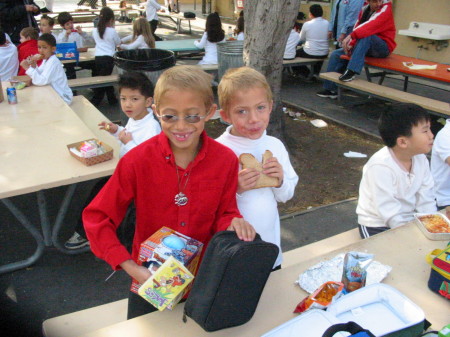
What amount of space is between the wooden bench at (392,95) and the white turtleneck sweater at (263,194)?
152 inches

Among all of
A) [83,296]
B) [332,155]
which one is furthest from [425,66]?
[83,296]

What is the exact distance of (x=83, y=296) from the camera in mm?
2910

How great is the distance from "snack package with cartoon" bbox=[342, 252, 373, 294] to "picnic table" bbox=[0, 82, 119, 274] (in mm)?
1691

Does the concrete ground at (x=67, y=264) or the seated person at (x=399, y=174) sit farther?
the concrete ground at (x=67, y=264)

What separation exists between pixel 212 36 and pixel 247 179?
6.12 m

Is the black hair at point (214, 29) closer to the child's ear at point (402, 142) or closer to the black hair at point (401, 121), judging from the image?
the black hair at point (401, 121)

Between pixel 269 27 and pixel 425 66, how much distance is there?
321 cm

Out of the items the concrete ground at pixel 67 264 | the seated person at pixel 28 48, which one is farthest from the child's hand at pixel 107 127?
the seated person at pixel 28 48

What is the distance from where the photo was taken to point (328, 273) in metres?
1.74

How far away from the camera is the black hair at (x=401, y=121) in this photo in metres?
2.35

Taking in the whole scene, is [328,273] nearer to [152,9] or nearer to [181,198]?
[181,198]

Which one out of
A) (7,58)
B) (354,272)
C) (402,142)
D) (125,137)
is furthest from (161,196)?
(7,58)

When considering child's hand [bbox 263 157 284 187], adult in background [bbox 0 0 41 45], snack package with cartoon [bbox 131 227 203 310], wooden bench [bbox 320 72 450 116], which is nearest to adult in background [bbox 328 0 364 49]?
wooden bench [bbox 320 72 450 116]

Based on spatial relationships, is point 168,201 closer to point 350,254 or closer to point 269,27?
point 350,254
